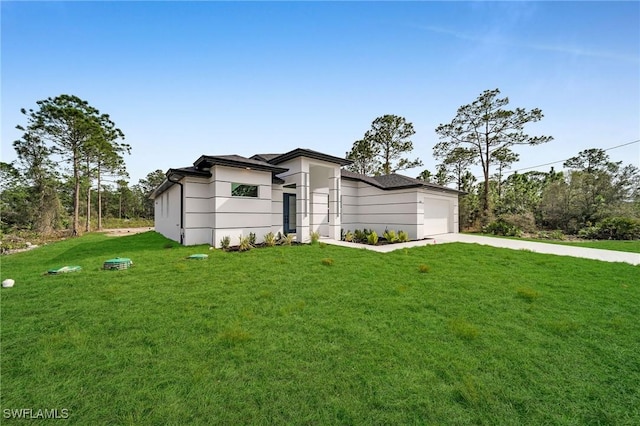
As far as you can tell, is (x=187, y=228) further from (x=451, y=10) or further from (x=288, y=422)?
(x=451, y=10)

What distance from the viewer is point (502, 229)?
53.5 ft

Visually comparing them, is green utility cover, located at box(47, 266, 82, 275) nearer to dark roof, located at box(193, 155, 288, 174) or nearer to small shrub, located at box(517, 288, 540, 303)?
dark roof, located at box(193, 155, 288, 174)

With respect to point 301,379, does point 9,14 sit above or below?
above

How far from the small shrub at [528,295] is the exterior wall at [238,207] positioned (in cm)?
873

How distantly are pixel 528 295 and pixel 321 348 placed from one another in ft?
14.4

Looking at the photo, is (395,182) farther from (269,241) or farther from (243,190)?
(243,190)

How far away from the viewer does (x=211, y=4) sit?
7594mm

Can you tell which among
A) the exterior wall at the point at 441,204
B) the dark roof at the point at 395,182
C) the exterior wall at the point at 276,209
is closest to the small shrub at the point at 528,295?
the dark roof at the point at 395,182

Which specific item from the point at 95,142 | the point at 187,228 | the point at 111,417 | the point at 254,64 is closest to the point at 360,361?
the point at 111,417

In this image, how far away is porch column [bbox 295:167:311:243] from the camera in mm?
10812

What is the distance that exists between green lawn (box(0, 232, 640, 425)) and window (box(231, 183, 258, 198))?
15.1ft

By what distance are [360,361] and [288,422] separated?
3.53 ft

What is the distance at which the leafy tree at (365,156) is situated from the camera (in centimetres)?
2541

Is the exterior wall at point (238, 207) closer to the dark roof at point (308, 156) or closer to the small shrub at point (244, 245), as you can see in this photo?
the small shrub at point (244, 245)
